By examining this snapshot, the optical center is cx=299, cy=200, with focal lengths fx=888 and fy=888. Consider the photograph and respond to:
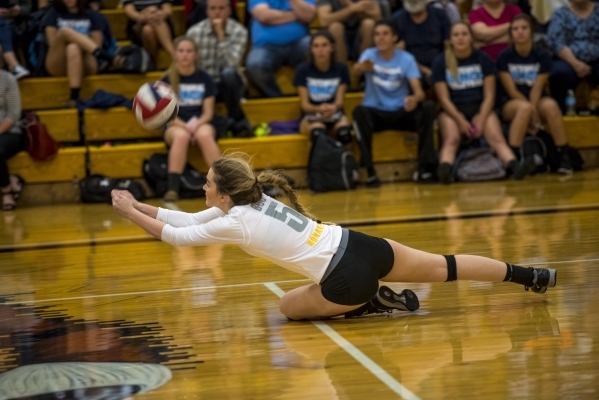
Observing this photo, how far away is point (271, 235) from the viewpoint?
14.2 ft

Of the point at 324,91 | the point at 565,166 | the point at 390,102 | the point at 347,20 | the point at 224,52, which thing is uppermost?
the point at 347,20

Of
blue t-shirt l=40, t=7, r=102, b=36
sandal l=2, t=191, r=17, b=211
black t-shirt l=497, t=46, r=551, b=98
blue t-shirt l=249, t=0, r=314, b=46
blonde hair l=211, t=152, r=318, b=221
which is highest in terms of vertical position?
blue t-shirt l=40, t=7, r=102, b=36

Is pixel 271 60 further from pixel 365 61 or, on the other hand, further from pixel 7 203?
pixel 7 203

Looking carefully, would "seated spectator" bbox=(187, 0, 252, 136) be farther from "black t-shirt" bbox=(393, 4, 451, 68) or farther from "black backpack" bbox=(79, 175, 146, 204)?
"black t-shirt" bbox=(393, 4, 451, 68)

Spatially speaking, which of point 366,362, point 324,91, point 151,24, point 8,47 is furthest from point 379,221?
point 8,47

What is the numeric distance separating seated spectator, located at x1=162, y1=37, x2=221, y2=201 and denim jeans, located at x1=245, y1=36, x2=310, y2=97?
81 cm

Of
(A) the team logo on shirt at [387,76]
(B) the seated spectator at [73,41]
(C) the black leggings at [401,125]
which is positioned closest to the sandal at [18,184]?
(B) the seated spectator at [73,41]

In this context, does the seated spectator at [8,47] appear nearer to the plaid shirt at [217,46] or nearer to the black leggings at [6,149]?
the black leggings at [6,149]

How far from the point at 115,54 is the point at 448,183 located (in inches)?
157

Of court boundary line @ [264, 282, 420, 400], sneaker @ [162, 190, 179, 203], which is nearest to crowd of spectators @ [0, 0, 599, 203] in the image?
sneaker @ [162, 190, 179, 203]

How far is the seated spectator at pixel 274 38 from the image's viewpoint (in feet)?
33.6

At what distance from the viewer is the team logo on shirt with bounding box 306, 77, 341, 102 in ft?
32.4

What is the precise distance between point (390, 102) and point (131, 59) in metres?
2.95

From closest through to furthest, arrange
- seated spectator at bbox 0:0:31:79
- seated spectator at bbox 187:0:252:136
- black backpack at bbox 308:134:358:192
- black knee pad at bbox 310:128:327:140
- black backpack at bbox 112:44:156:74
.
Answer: black backpack at bbox 308:134:358:192 → black knee pad at bbox 310:128:327:140 → seated spectator at bbox 0:0:31:79 → seated spectator at bbox 187:0:252:136 → black backpack at bbox 112:44:156:74
